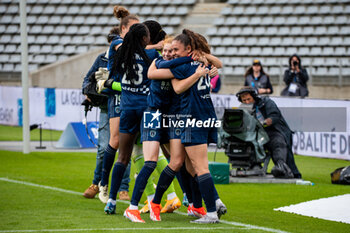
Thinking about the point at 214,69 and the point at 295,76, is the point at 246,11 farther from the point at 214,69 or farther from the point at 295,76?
the point at 214,69

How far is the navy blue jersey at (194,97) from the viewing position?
6.84 meters

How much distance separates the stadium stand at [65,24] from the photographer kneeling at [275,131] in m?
17.3

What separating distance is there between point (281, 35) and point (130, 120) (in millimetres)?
18675

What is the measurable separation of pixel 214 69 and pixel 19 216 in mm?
2435

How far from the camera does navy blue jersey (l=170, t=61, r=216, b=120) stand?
22.5 ft

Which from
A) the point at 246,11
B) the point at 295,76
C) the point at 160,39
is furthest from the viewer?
the point at 246,11

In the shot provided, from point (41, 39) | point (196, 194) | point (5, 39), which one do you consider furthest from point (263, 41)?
point (196, 194)

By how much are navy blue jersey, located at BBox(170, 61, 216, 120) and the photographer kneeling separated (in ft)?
12.6

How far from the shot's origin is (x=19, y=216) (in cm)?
735

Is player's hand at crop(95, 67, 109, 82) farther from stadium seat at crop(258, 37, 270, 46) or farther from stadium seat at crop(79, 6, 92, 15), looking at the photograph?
stadium seat at crop(79, 6, 92, 15)

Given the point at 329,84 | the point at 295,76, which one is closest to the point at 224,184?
the point at 295,76

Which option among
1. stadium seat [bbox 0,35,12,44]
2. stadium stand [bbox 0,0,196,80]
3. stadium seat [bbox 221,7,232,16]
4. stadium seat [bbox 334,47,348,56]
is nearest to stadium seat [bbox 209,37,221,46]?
stadium seat [bbox 221,7,232,16]

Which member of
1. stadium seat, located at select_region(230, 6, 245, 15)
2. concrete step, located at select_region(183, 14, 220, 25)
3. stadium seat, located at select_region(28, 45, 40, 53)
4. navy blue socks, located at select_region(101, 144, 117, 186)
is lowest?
navy blue socks, located at select_region(101, 144, 117, 186)

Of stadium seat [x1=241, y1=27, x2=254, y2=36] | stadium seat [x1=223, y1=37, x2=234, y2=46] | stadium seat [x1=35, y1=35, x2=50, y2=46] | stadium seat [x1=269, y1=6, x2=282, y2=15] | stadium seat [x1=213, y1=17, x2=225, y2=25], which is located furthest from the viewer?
stadium seat [x1=35, y1=35, x2=50, y2=46]
